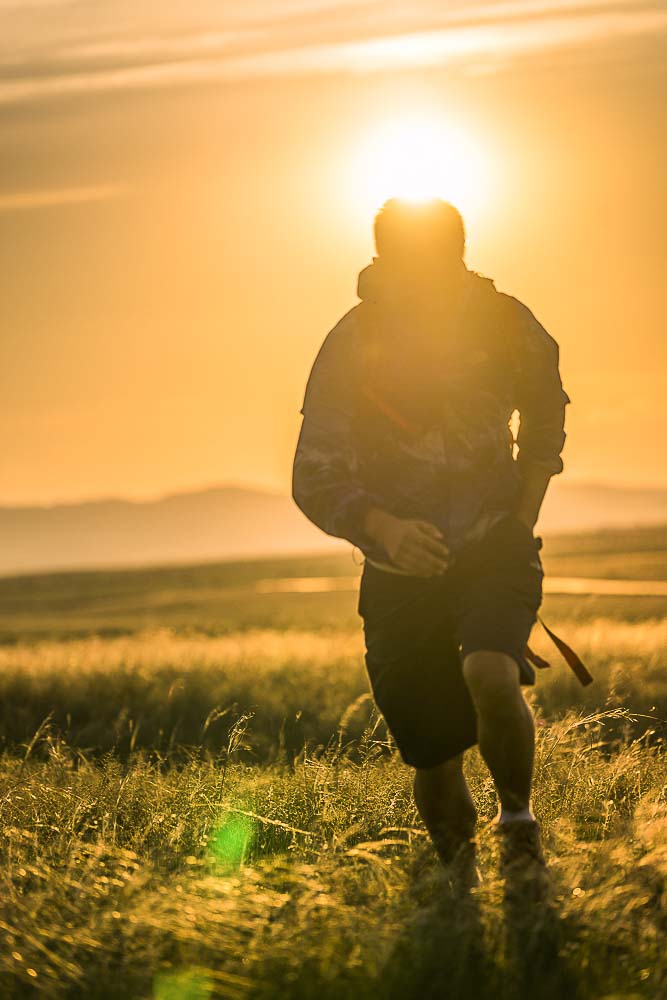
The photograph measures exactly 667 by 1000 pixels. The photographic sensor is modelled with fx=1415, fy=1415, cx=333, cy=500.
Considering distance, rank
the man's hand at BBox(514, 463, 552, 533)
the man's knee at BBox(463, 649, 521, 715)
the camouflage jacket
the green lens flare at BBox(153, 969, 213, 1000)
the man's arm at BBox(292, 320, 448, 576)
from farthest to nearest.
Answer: the man's hand at BBox(514, 463, 552, 533) → the camouflage jacket → the man's arm at BBox(292, 320, 448, 576) → the man's knee at BBox(463, 649, 521, 715) → the green lens flare at BBox(153, 969, 213, 1000)

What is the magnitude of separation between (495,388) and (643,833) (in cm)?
164

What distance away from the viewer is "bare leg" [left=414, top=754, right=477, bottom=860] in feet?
16.8

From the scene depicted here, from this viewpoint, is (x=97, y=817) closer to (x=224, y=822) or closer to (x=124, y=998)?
(x=224, y=822)

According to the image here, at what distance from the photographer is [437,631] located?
5027 mm

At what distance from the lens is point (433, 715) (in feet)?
16.6

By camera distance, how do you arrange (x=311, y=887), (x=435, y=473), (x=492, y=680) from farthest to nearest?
(x=435, y=473) → (x=492, y=680) → (x=311, y=887)

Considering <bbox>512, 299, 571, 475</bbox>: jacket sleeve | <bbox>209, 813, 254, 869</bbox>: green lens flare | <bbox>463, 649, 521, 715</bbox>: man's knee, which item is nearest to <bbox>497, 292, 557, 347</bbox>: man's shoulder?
<bbox>512, 299, 571, 475</bbox>: jacket sleeve

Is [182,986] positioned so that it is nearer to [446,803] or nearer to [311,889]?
[311,889]

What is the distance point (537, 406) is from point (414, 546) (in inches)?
35.2

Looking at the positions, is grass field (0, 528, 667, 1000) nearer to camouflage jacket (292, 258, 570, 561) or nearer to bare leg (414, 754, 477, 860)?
bare leg (414, 754, 477, 860)

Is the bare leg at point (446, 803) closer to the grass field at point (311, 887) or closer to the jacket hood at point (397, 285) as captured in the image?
the grass field at point (311, 887)

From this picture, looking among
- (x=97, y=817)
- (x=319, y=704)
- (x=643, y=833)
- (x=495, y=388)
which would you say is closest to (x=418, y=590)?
(x=495, y=388)

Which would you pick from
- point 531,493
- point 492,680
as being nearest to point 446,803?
point 492,680

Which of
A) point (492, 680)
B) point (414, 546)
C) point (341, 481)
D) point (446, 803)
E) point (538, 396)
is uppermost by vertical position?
point (538, 396)
